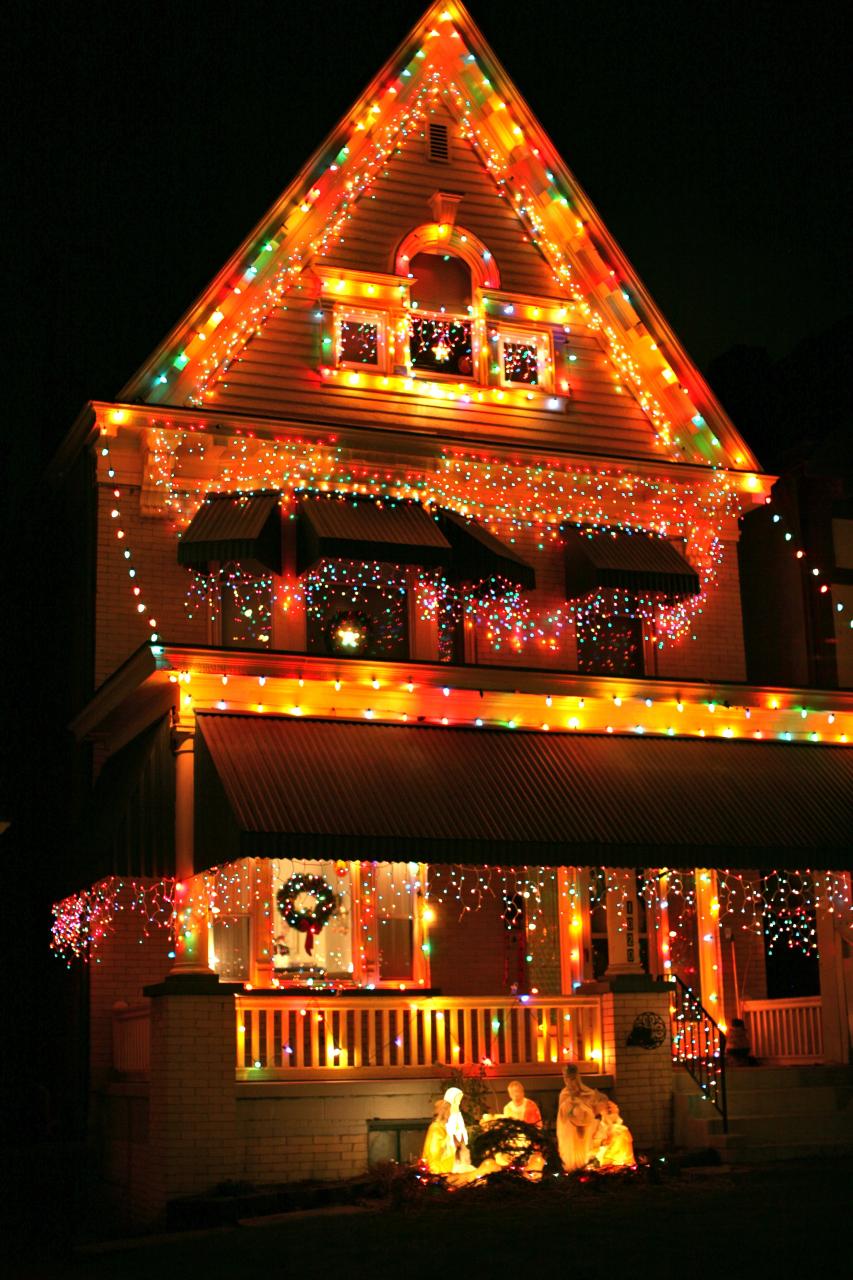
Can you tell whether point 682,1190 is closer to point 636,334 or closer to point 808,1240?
point 808,1240

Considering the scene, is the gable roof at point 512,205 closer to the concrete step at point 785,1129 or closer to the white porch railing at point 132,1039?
the white porch railing at point 132,1039

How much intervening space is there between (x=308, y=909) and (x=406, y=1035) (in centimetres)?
177

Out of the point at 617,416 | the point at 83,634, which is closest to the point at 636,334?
the point at 617,416

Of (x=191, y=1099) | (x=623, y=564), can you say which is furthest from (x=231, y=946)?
(x=623, y=564)

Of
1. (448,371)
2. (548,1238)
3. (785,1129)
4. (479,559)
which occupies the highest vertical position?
(448,371)

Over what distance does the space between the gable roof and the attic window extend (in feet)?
0.74

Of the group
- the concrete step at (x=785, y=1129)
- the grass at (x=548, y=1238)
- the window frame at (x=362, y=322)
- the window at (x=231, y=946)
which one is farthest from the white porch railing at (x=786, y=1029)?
the window frame at (x=362, y=322)

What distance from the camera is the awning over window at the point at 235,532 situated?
19.8 metres

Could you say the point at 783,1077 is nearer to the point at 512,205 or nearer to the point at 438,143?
the point at 512,205

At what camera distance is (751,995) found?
869 inches

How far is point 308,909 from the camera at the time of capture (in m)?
19.9

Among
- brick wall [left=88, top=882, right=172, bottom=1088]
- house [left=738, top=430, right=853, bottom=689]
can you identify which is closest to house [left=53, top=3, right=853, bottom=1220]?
brick wall [left=88, top=882, right=172, bottom=1088]

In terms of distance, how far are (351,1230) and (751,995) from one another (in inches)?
348

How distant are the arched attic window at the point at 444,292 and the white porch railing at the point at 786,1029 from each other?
8.66 metres
